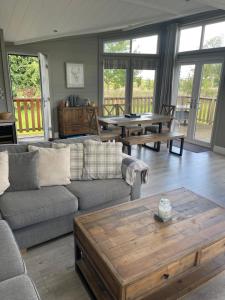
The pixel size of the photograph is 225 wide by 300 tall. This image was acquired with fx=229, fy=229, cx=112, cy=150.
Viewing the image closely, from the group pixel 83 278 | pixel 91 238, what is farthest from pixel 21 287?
pixel 83 278

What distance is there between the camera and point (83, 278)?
177 centimetres

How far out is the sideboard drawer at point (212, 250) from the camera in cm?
160

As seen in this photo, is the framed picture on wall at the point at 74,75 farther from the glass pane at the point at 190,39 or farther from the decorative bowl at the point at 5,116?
the glass pane at the point at 190,39

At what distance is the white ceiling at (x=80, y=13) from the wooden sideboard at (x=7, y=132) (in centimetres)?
166

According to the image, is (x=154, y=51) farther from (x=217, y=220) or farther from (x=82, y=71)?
(x=217, y=220)

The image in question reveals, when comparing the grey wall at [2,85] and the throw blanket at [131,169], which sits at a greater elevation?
the grey wall at [2,85]

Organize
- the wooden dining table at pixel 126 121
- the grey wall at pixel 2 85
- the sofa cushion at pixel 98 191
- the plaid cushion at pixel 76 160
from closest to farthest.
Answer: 1. the sofa cushion at pixel 98 191
2. the plaid cushion at pixel 76 160
3. the grey wall at pixel 2 85
4. the wooden dining table at pixel 126 121

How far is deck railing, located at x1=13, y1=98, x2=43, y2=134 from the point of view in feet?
20.6

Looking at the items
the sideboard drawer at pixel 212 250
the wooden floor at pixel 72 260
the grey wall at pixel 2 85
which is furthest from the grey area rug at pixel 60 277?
the grey wall at pixel 2 85

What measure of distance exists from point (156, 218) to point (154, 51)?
5685 mm

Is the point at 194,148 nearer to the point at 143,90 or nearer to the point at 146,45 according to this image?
the point at 143,90

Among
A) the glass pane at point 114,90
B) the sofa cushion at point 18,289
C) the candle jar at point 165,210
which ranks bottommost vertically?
the sofa cushion at point 18,289

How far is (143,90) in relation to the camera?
21.7 feet

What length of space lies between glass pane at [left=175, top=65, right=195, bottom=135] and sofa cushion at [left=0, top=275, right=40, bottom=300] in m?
5.44
